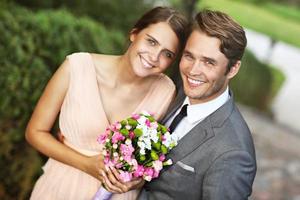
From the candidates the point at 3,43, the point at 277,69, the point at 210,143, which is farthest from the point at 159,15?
the point at 277,69

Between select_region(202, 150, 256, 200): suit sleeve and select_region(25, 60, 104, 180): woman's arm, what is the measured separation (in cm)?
67

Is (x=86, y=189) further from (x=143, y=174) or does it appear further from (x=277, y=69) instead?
(x=277, y=69)

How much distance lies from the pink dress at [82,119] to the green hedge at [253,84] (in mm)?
7405

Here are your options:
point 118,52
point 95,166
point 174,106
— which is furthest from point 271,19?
point 95,166

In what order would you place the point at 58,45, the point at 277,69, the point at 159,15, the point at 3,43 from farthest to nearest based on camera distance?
the point at 277,69 < the point at 58,45 < the point at 3,43 < the point at 159,15

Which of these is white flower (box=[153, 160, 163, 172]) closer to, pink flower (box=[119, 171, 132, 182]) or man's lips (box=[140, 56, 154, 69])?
pink flower (box=[119, 171, 132, 182])

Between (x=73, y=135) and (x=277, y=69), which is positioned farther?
(x=277, y=69)

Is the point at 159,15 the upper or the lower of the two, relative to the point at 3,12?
upper

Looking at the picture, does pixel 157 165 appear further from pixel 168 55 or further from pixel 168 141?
pixel 168 55

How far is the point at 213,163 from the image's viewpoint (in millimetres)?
2570

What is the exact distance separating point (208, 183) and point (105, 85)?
90 centimetres

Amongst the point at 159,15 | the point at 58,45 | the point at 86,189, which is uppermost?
the point at 159,15

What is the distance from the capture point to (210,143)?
105 inches

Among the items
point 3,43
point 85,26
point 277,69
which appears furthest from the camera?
point 277,69
